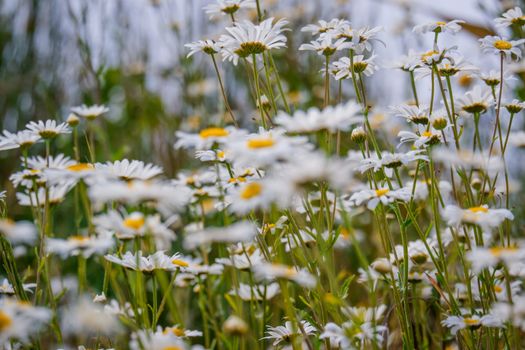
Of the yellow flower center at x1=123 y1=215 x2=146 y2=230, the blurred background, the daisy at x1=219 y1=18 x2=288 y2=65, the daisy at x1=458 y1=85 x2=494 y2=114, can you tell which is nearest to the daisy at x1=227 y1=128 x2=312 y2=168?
the yellow flower center at x1=123 y1=215 x2=146 y2=230

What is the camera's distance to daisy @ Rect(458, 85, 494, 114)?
4.27ft

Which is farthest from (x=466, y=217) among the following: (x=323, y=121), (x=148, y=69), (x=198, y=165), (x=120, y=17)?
(x=148, y=69)

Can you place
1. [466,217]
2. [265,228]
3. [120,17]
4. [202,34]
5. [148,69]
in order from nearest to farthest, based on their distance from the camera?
[466,217], [265,228], [120,17], [202,34], [148,69]

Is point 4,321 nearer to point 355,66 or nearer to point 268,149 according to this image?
point 268,149

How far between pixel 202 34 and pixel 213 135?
257 centimetres

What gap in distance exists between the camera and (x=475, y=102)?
1307mm

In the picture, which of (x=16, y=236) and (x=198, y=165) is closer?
(x=16, y=236)

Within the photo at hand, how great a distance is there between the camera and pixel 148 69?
3.78 metres

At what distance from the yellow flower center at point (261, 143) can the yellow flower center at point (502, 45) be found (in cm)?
69

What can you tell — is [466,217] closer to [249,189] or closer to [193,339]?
[249,189]

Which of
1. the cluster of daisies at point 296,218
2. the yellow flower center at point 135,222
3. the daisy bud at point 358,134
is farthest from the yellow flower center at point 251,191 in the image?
the daisy bud at point 358,134

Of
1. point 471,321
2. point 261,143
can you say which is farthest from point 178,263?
point 471,321

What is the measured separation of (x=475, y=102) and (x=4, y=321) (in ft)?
3.23

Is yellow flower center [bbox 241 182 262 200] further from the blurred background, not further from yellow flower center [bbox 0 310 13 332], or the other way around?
the blurred background
